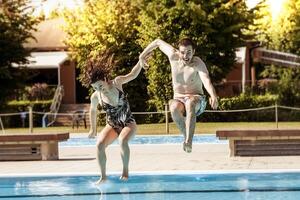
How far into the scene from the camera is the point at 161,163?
47.8 ft

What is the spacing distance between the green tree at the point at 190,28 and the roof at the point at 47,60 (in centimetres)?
704

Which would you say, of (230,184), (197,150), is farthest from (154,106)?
(230,184)

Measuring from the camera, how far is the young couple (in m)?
9.46

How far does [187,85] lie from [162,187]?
2014 millimetres

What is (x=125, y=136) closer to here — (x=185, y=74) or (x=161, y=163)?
(x=185, y=74)

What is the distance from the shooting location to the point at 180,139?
71.9ft

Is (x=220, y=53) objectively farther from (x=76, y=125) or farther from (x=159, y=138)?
(x=159, y=138)

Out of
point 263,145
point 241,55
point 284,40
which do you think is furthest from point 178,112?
point 284,40

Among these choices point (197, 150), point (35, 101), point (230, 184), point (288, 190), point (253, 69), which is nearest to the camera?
point (288, 190)

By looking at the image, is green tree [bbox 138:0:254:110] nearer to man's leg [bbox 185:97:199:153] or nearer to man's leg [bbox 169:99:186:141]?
man's leg [bbox 169:99:186:141]

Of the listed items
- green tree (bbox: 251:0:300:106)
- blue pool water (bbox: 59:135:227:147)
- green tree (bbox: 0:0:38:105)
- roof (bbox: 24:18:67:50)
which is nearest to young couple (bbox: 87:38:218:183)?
blue pool water (bbox: 59:135:227:147)

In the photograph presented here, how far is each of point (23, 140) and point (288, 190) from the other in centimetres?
749

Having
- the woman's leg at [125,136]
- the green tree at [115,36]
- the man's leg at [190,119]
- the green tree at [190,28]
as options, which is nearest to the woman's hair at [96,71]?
the woman's leg at [125,136]

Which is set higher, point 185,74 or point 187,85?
point 185,74
